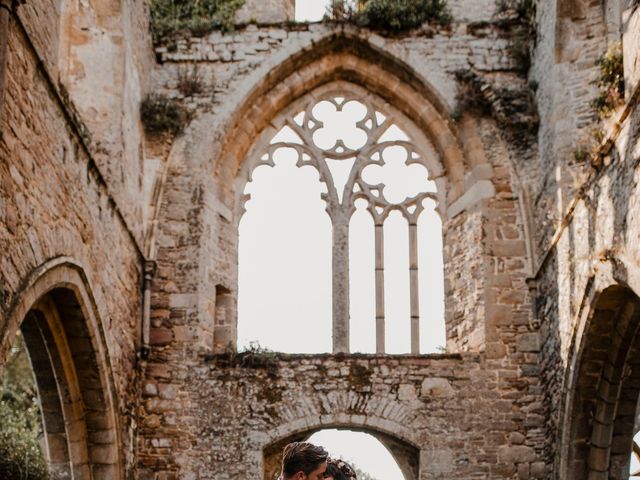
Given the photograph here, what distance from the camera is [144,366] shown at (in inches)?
462

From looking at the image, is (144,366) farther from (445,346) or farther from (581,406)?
(581,406)

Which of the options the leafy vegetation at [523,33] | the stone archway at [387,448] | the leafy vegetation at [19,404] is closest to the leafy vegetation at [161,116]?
the leafy vegetation at [19,404]

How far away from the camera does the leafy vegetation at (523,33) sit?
503 inches

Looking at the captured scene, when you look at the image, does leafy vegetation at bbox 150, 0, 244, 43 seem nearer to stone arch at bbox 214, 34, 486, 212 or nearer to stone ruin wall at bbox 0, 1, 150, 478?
stone arch at bbox 214, 34, 486, 212

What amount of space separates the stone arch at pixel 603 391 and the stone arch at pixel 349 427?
4.97 feet

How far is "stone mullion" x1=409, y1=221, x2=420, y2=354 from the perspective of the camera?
A: 1248 cm

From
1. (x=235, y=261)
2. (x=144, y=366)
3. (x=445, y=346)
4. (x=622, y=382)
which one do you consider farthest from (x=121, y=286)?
(x=622, y=382)

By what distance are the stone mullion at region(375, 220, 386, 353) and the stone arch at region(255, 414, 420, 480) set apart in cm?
93

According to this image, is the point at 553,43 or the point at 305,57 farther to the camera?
the point at 305,57

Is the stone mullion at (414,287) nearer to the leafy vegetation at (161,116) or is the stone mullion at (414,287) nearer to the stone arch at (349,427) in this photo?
the stone arch at (349,427)

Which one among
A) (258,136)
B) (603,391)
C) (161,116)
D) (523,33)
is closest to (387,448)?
(603,391)

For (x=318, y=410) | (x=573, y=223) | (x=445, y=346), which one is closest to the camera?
(x=573, y=223)

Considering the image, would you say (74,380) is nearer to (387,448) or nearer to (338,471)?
(387,448)

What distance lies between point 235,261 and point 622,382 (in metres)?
4.17
